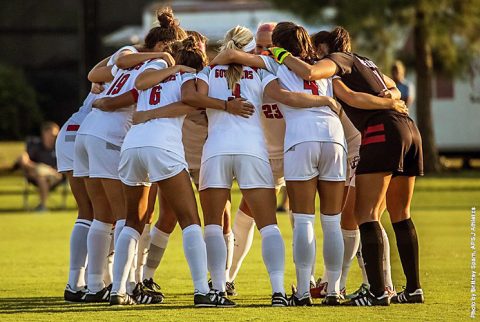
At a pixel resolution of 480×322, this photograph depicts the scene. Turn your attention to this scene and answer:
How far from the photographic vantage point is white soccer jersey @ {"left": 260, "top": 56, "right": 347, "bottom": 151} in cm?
912

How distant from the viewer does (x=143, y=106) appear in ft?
30.3

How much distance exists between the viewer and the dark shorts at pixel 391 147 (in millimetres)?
9109

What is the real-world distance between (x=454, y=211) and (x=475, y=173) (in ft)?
44.2

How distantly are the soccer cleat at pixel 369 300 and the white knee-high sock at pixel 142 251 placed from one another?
1845 mm

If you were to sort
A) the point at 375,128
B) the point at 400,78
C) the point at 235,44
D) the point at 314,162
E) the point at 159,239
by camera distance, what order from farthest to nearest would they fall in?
1. the point at 400,78
2. the point at 159,239
3. the point at 235,44
4. the point at 375,128
5. the point at 314,162

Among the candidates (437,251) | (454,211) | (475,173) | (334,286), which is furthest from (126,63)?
(475,173)

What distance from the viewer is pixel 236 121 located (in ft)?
30.2

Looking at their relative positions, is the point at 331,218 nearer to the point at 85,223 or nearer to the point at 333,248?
the point at 333,248

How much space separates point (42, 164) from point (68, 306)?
1369 cm

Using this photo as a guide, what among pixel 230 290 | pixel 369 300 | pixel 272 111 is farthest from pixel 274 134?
pixel 369 300

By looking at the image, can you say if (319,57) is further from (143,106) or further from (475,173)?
(475,173)

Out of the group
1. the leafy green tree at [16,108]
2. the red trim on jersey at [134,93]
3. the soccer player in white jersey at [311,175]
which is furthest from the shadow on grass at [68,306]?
the leafy green tree at [16,108]

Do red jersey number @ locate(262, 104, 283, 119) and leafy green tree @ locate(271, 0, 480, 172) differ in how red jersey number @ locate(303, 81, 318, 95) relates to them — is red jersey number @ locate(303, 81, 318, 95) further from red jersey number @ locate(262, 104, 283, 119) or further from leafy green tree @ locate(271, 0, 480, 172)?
leafy green tree @ locate(271, 0, 480, 172)

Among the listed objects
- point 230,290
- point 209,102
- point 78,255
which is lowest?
point 230,290
